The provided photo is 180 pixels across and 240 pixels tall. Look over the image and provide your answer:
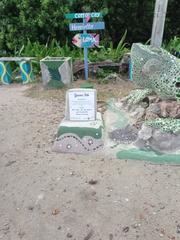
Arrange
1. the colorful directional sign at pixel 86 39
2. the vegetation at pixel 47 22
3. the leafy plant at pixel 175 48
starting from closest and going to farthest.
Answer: the colorful directional sign at pixel 86 39, the leafy plant at pixel 175 48, the vegetation at pixel 47 22

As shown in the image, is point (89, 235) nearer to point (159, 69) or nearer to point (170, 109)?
point (170, 109)

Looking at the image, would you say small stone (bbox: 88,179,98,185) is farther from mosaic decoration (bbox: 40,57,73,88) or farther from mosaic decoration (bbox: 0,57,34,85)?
mosaic decoration (bbox: 0,57,34,85)

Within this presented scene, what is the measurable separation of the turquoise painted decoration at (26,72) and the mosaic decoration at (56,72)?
1.69ft

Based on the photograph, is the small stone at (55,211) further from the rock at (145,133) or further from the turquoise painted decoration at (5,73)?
the turquoise painted decoration at (5,73)

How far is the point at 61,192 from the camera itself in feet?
7.48

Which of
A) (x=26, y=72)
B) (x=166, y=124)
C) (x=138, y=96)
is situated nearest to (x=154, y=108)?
(x=166, y=124)

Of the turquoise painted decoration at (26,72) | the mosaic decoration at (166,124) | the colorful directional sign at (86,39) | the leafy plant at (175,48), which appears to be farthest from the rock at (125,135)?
the leafy plant at (175,48)

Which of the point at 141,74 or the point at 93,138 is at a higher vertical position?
the point at 141,74

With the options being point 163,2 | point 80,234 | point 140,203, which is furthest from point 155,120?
point 163,2

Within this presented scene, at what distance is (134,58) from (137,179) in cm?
161

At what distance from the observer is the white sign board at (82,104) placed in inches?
120

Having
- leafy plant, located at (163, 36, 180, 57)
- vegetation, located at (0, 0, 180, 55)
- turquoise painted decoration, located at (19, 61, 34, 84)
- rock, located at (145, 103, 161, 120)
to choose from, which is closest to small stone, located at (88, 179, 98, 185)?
rock, located at (145, 103, 161, 120)

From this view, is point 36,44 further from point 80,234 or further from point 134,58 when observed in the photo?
point 80,234

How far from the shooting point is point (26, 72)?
538 centimetres
